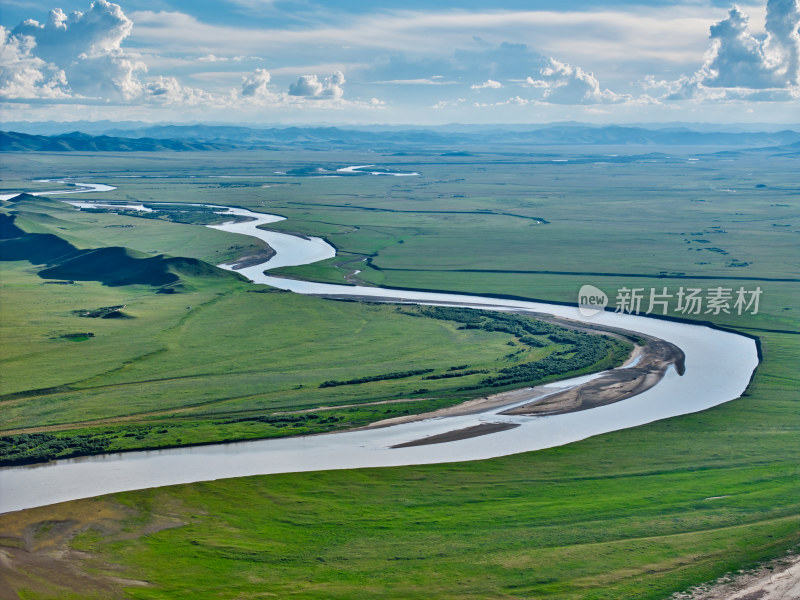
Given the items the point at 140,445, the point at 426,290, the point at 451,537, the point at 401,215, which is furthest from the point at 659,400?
the point at 401,215

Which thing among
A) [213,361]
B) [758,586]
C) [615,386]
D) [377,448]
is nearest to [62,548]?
[377,448]

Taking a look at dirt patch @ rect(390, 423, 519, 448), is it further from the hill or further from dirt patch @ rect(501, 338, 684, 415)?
the hill

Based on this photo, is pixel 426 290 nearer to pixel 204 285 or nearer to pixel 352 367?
pixel 204 285

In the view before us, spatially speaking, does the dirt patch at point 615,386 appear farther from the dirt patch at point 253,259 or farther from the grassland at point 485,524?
the dirt patch at point 253,259

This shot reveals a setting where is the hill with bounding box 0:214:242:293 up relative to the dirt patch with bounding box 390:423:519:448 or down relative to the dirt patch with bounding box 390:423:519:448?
up

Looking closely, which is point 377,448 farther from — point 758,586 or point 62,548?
point 758,586

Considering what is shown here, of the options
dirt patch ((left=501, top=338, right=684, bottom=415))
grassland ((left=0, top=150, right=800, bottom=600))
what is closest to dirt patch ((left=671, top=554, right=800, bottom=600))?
grassland ((left=0, top=150, right=800, bottom=600))
